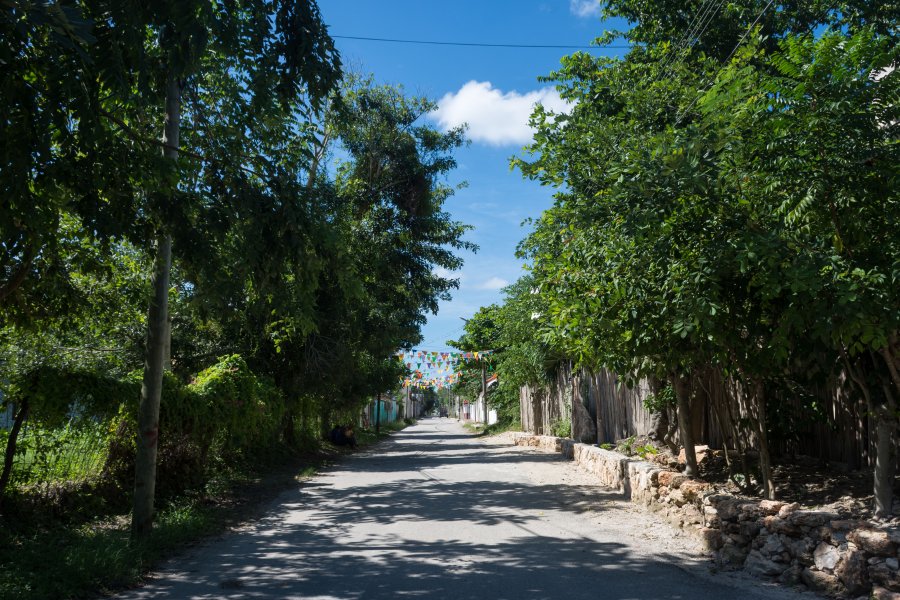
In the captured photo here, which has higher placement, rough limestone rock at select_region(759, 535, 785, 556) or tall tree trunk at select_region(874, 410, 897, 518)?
tall tree trunk at select_region(874, 410, 897, 518)

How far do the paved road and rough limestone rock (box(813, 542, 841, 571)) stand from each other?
1.03 ft

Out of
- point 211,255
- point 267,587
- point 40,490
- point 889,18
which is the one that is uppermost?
point 889,18

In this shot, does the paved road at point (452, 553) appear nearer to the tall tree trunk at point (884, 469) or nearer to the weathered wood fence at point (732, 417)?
the tall tree trunk at point (884, 469)

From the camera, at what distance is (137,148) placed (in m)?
7.24

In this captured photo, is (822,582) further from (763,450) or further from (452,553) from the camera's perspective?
(452,553)

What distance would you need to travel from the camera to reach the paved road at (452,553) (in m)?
6.04

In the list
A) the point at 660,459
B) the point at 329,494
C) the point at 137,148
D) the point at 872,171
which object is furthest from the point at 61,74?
the point at 660,459

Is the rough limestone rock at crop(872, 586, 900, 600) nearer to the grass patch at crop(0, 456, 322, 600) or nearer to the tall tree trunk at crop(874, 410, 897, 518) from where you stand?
the tall tree trunk at crop(874, 410, 897, 518)

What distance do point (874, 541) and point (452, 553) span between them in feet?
12.8

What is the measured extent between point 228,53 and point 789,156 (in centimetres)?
502

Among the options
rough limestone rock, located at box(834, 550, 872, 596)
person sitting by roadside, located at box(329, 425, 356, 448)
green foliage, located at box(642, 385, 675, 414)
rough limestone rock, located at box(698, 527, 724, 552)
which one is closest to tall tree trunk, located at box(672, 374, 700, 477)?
green foliage, located at box(642, 385, 675, 414)

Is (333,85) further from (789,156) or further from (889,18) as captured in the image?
(889,18)

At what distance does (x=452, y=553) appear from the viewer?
747 cm

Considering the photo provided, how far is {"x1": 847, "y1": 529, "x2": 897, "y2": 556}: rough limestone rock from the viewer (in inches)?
207
